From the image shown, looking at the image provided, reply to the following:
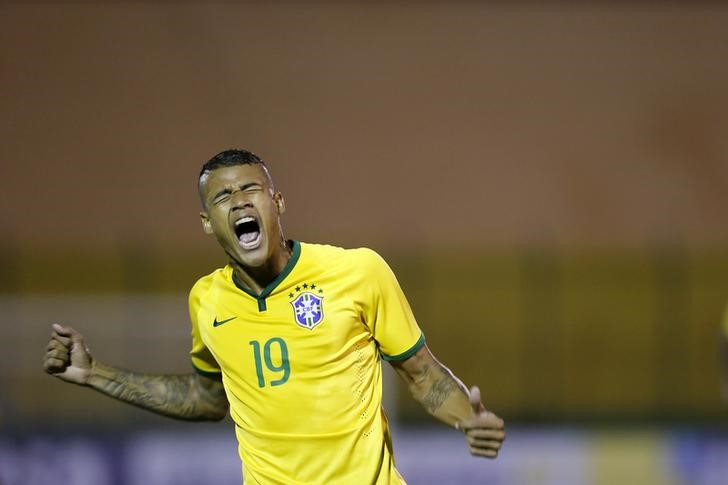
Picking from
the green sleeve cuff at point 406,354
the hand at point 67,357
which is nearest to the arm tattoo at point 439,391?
the green sleeve cuff at point 406,354

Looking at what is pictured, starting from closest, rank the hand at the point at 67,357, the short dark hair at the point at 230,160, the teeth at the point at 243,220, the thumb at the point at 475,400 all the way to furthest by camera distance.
Answer: 1. the thumb at the point at 475,400
2. the teeth at the point at 243,220
3. the short dark hair at the point at 230,160
4. the hand at the point at 67,357

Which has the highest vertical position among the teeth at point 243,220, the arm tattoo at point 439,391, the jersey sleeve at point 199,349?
the teeth at point 243,220

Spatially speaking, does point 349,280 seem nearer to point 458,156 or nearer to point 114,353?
point 114,353

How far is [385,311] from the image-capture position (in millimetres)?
3895

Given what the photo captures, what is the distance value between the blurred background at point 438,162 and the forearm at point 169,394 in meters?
6.08

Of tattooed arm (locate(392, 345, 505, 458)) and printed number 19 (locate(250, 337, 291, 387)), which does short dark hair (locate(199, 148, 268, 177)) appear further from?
tattooed arm (locate(392, 345, 505, 458))

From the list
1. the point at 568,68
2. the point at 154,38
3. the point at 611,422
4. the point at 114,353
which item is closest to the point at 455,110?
the point at 568,68

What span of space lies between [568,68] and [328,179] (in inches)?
117

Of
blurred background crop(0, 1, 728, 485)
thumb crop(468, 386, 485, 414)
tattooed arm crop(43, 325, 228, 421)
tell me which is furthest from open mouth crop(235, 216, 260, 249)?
blurred background crop(0, 1, 728, 485)

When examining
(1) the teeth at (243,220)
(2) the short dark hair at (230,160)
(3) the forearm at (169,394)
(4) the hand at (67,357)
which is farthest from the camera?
(3) the forearm at (169,394)

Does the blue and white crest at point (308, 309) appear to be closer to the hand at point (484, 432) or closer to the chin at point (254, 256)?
the chin at point (254, 256)

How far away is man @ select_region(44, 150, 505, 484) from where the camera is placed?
3.82 metres

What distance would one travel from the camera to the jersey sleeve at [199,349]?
13.6ft

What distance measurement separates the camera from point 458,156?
1303 cm
